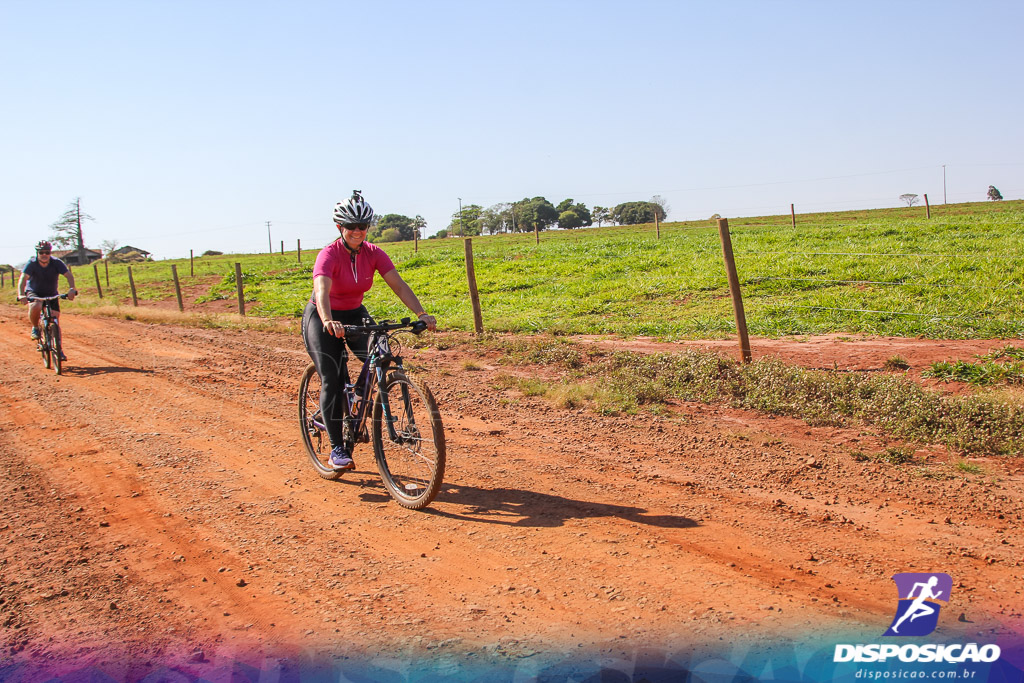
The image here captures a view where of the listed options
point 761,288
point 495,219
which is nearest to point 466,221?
point 495,219

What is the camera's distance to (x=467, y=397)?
349 inches

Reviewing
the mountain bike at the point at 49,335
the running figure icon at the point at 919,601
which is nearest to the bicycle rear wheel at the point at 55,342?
the mountain bike at the point at 49,335

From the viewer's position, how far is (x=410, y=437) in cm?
507

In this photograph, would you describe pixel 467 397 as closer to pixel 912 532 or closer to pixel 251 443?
pixel 251 443

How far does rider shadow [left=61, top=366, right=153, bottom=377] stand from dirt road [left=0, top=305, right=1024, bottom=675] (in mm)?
3857

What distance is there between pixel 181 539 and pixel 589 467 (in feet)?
10.0

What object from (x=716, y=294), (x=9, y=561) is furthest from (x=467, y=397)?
(x=716, y=294)

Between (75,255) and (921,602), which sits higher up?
(75,255)

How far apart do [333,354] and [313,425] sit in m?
0.86

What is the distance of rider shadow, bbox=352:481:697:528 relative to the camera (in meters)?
4.70

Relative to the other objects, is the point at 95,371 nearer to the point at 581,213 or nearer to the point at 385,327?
the point at 385,327

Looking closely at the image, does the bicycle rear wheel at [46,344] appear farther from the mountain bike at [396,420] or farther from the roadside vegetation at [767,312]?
the mountain bike at [396,420]

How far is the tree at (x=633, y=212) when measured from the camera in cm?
10825

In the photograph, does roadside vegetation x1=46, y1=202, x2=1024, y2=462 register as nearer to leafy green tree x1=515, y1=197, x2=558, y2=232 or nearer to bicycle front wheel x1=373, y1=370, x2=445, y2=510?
bicycle front wheel x1=373, y1=370, x2=445, y2=510
